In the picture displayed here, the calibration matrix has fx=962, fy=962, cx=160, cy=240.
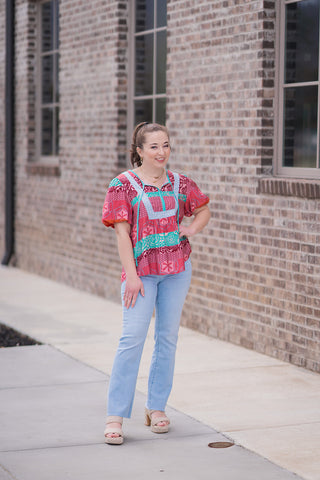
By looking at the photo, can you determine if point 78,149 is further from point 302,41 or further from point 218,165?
point 302,41

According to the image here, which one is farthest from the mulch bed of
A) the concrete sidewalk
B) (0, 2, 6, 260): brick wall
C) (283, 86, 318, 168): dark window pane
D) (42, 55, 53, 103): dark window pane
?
(0, 2, 6, 260): brick wall

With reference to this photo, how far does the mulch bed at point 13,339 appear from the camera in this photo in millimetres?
7958

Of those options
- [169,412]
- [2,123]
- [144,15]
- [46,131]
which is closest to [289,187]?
[169,412]

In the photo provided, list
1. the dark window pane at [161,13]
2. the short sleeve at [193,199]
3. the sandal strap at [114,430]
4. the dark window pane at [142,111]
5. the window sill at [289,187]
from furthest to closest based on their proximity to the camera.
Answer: the dark window pane at [142,111], the dark window pane at [161,13], the window sill at [289,187], the short sleeve at [193,199], the sandal strap at [114,430]

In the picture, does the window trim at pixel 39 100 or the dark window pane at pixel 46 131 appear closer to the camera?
the dark window pane at pixel 46 131

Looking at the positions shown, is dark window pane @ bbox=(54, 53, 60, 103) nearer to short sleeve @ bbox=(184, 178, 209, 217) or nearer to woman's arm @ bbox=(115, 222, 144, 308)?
short sleeve @ bbox=(184, 178, 209, 217)

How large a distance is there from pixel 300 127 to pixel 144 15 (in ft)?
10.2

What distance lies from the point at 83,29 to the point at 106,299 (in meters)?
3.09

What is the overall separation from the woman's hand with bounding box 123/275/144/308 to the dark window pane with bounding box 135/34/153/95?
4965 millimetres

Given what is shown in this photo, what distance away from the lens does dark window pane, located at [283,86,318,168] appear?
7.15 metres

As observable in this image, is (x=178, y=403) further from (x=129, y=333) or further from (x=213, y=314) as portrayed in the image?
(x=213, y=314)

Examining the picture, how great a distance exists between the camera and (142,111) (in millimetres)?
9977

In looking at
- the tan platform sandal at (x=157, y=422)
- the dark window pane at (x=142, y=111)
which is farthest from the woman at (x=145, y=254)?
the dark window pane at (x=142, y=111)

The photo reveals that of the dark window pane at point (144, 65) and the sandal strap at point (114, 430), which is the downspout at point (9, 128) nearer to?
the dark window pane at point (144, 65)
